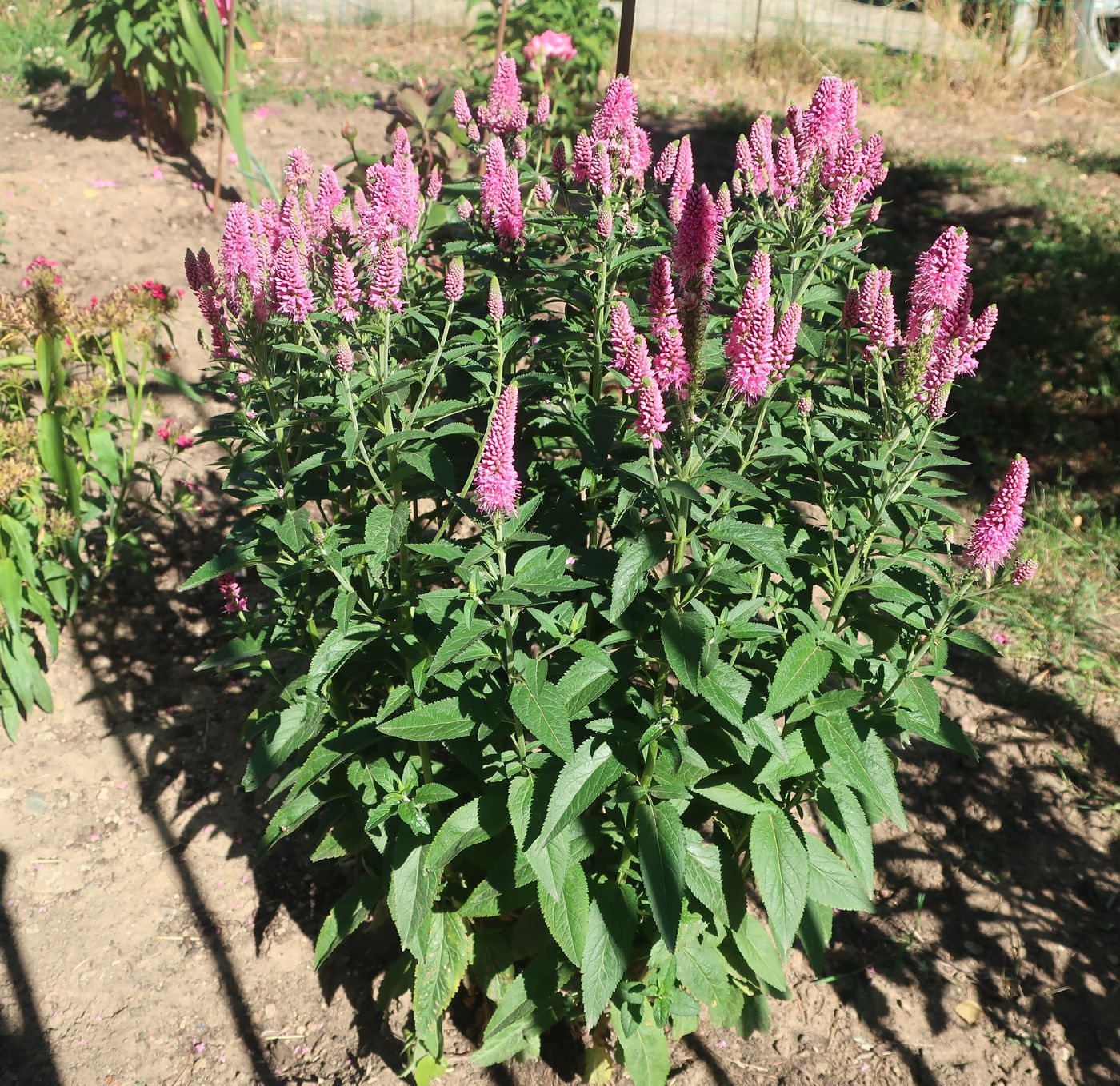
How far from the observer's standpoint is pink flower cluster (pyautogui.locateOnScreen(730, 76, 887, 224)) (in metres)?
2.34

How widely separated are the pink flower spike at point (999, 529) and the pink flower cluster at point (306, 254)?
4.40 feet

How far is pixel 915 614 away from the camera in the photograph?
88.8 inches

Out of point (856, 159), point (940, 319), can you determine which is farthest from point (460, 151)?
point (940, 319)

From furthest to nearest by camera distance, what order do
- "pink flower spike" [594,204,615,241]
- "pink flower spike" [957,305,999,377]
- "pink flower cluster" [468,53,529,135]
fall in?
"pink flower cluster" [468,53,529,135], "pink flower spike" [594,204,615,241], "pink flower spike" [957,305,999,377]

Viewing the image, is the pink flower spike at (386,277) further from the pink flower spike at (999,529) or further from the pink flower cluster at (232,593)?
the pink flower spike at (999,529)

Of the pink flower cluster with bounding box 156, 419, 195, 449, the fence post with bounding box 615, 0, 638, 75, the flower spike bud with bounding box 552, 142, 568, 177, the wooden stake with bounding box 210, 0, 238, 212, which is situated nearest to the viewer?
the flower spike bud with bounding box 552, 142, 568, 177

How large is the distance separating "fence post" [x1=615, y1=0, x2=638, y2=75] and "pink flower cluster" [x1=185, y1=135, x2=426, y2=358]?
35.2 inches

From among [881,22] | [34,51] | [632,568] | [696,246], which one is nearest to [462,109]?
[696,246]

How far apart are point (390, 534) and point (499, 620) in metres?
0.32

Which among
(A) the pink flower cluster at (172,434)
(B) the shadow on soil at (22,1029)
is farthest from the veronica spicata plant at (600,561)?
(A) the pink flower cluster at (172,434)

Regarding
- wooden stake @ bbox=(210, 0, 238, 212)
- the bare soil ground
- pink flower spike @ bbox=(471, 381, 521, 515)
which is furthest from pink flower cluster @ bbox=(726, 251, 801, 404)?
wooden stake @ bbox=(210, 0, 238, 212)

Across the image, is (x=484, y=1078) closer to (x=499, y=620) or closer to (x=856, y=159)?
(x=499, y=620)

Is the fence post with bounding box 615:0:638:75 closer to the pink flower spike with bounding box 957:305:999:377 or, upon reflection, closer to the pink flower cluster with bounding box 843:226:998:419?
the pink flower cluster with bounding box 843:226:998:419

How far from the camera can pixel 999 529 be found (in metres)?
1.99
